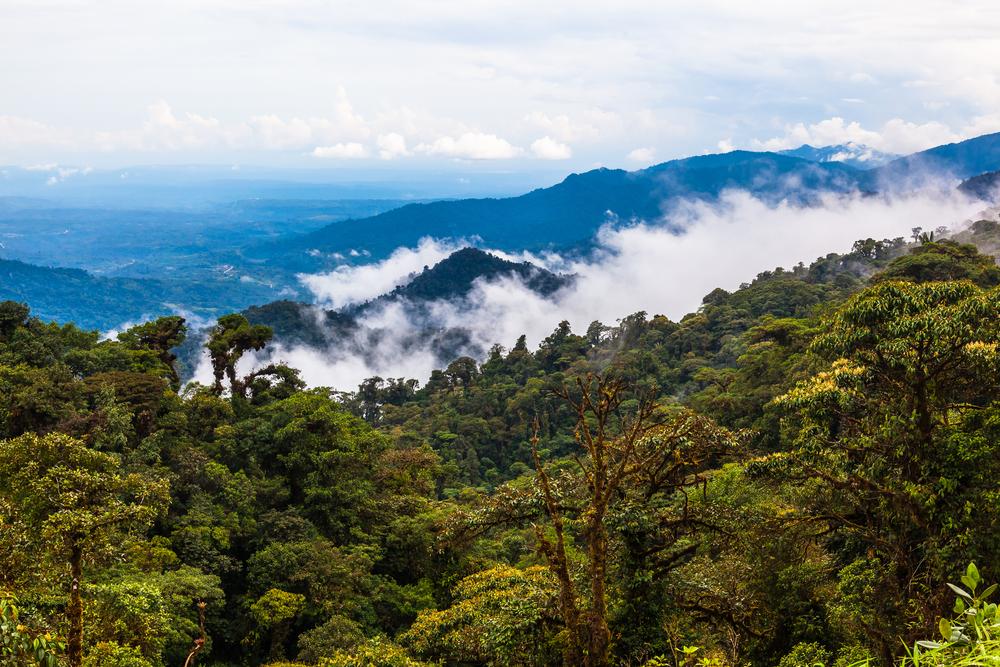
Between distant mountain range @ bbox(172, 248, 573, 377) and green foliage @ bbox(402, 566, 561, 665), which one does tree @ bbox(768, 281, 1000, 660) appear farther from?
distant mountain range @ bbox(172, 248, 573, 377)

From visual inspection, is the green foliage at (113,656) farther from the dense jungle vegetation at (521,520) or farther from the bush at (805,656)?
the bush at (805,656)

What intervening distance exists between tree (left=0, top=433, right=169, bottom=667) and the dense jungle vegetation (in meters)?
0.04

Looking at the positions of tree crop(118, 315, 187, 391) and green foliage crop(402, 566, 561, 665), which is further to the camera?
tree crop(118, 315, 187, 391)

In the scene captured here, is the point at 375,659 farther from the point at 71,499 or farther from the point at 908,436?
the point at 908,436

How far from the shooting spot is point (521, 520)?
25.1 feet

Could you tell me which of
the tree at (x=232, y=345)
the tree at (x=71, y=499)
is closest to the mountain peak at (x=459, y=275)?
the tree at (x=232, y=345)

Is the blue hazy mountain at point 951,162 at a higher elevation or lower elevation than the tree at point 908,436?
higher

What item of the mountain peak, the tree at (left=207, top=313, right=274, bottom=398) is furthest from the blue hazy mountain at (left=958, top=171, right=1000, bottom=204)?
the tree at (left=207, top=313, right=274, bottom=398)

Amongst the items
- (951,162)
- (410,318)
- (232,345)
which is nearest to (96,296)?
(410,318)

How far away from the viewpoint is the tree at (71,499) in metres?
7.21

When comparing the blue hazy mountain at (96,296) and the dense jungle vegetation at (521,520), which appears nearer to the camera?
the dense jungle vegetation at (521,520)

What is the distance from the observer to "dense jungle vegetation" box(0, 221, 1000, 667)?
6.80 meters

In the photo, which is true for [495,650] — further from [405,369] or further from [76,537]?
[405,369]

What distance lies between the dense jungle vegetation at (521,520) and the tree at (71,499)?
0.13 ft
